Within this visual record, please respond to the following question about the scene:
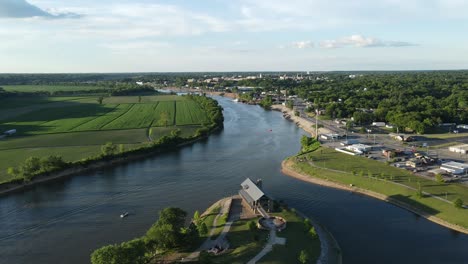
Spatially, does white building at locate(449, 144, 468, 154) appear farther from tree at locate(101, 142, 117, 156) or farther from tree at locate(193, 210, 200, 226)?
tree at locate(101, 142, 117, 156)

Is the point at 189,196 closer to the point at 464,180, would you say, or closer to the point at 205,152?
the point at 205,152

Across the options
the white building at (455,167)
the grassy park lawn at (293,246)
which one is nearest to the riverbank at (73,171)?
the grassy park lawn at (293,246)

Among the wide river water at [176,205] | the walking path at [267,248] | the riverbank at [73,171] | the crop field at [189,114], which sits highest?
the crop field at [189,114]

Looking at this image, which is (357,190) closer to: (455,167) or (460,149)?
(455,167)

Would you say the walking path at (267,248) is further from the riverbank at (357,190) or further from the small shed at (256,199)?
the riverbank at (357,190)

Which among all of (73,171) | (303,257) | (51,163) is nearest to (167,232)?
(303,257)

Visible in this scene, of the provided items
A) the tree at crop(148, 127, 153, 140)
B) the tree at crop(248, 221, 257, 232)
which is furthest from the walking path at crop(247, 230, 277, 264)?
the tree at crop(148, 127, 153, 140)
